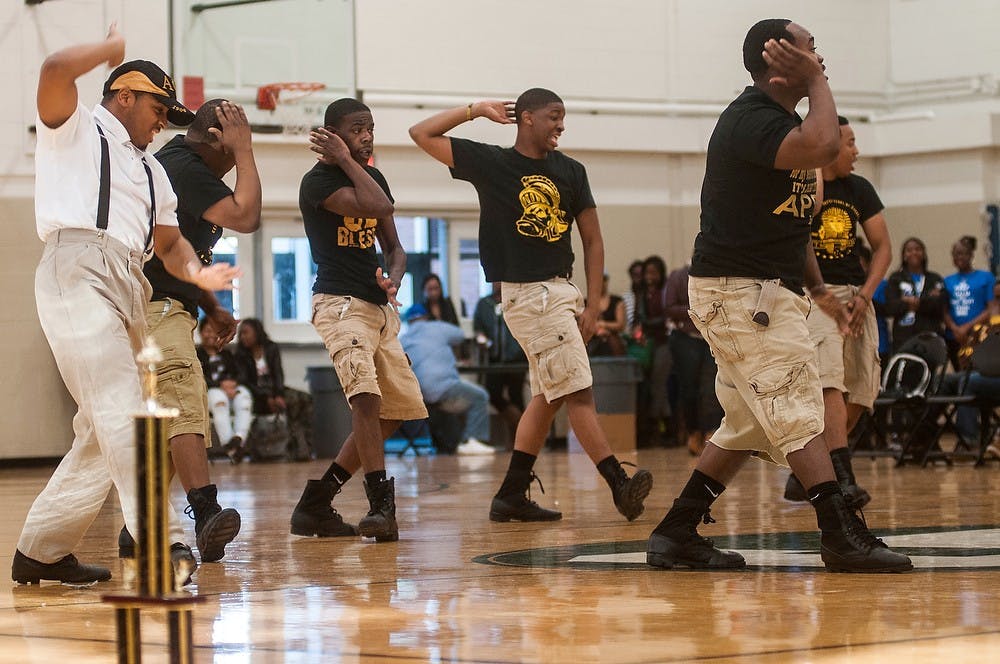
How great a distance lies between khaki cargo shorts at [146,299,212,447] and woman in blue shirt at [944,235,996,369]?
11.2 meters

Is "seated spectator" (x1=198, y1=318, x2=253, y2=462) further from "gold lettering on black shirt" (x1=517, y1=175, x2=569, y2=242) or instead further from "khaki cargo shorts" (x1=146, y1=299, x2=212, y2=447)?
"khaki cargo shorts" (x1=146, y1=299, x2=212, y2=447)

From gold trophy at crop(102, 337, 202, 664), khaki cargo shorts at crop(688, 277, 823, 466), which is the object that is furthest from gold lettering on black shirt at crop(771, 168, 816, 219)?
gold trophy at crop(102, 337, 202, 664)

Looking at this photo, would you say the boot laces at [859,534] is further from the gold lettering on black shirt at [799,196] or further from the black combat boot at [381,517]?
the black combat boot at [381,517]

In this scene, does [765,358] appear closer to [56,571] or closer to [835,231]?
[56,571]

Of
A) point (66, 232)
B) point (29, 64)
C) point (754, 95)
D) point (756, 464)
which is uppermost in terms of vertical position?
point (29, 64)

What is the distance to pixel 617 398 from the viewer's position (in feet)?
50.2

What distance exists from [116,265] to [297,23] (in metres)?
11.5

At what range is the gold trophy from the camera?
2.80 metres

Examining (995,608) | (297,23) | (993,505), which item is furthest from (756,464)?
(995,608)

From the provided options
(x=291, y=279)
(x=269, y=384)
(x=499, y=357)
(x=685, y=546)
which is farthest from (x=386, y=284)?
(x=291, y=279)

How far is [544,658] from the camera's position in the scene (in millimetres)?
3508

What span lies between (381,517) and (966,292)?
1086cm

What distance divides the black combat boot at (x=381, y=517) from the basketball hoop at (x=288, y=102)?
979 centimetres

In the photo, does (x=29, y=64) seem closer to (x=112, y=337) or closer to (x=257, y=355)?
(x=257, y=355)
